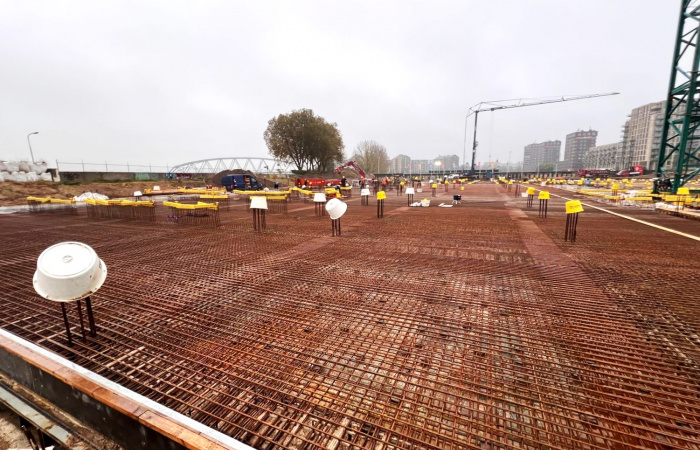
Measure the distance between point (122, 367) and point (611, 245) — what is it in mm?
9613

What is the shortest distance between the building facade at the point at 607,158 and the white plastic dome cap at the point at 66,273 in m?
153

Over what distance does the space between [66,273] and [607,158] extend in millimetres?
172455

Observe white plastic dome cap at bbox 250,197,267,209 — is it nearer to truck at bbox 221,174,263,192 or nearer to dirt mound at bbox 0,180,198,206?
dirt mound at bbox 0,180,198,206

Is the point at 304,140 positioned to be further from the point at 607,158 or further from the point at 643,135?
the point at 607,158

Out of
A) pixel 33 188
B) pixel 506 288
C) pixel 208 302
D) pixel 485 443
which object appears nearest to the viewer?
pixel 485 443

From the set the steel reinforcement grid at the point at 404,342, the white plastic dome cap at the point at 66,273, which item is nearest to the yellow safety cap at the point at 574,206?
Result: the steel reinforcement grid at the point at 404,342

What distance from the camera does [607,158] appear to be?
126562mm

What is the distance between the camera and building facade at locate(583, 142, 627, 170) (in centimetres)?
11750

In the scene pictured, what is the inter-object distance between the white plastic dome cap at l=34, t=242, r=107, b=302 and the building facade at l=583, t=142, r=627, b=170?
153 metres

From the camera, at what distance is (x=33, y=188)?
76.2 feet

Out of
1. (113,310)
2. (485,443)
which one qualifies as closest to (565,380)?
(485,443)

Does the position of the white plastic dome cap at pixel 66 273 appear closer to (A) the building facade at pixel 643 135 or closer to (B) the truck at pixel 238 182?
(B) the truck at pixel 238 182

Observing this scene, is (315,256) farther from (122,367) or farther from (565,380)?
(565,380)

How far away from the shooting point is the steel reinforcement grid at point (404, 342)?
2.15 m
